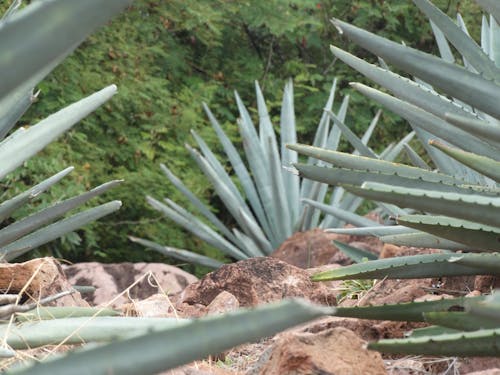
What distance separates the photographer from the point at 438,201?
5.95ft

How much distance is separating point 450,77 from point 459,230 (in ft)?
1.04

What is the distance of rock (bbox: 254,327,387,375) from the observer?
1.77m

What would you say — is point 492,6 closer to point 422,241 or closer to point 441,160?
point 422,241

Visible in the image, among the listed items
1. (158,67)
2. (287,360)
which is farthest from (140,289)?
(287,360)

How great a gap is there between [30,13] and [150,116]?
713 centimetres

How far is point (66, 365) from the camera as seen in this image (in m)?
0.94

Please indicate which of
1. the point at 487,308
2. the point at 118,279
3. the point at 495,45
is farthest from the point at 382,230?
the point at 118,279

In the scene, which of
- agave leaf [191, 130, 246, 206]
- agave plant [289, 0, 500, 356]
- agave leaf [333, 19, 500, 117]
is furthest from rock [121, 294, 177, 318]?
agave leaf [191, 130, 246, 206]

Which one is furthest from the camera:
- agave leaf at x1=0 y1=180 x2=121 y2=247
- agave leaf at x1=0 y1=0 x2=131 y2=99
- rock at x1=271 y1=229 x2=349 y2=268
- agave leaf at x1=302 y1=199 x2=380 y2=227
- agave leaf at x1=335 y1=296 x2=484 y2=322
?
rock at x1=271 y1=229 x2=349 y2=268

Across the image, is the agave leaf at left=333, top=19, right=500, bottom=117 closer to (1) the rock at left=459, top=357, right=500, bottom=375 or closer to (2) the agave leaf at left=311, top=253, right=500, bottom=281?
(2) the agave leaf at left=311, top=253, right=500, bottom=281

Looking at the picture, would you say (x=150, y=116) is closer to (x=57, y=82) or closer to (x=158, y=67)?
(x=158, y=67)

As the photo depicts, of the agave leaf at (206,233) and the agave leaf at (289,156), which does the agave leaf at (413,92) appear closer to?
the agave leaf at (289,156)

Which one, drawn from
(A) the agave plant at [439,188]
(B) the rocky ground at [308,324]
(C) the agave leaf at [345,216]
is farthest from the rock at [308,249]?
(A) the agave plant at [439,188]

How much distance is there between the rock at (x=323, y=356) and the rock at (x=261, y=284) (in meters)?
0.79
